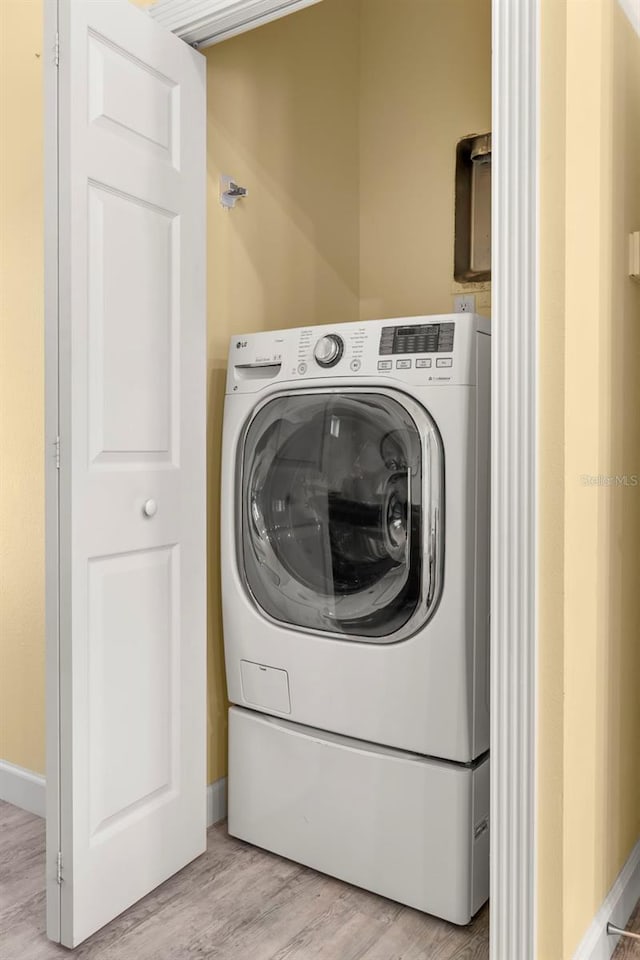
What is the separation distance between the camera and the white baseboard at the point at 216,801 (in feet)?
7.11

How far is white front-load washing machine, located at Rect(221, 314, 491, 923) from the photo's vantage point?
5.53 ft

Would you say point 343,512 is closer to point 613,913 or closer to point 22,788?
point 613,913

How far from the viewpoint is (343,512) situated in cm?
187

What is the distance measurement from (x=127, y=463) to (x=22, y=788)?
3.82ft

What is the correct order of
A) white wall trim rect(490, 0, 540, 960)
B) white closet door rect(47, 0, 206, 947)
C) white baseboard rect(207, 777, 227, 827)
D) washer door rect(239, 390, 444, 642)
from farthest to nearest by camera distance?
white baseboard rect(207, 777, 227, 827), washer door rect(239, 390, 444, 642), white closet door rect(47, 0, 206, 947), white wall trim rect(490, 0, 540, 960)

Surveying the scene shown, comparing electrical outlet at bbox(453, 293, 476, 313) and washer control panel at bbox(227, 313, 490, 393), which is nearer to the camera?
washer control panel at bbox(227, 313, 490, 393)

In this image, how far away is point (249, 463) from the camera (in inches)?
79.7

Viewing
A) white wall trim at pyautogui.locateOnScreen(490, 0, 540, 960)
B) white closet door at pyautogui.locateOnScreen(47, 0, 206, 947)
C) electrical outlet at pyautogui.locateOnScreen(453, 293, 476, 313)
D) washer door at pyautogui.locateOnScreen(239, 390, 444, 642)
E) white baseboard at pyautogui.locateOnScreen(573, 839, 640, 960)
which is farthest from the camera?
electrical outlet at pyautogui.locateOnScreen(453, 293, 476, 313)

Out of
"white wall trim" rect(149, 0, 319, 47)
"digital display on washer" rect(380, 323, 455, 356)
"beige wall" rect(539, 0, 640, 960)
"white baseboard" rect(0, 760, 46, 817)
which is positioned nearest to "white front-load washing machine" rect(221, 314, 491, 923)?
"digital display on washer" rect(380, 323, 455, 356)

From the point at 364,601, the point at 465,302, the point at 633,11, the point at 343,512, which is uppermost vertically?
the point at 633,11

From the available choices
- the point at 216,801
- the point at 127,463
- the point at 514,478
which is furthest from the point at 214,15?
the point at 216,801

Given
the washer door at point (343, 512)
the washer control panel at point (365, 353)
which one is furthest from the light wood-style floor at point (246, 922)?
the washer control panel at point (365, 353)

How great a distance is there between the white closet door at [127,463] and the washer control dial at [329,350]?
313 mm

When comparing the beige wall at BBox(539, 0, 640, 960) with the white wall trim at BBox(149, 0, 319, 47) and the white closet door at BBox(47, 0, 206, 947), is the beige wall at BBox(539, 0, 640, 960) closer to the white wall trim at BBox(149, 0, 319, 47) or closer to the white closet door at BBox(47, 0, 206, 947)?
the white wall trim at BBox(149, 0, 319, 47)
